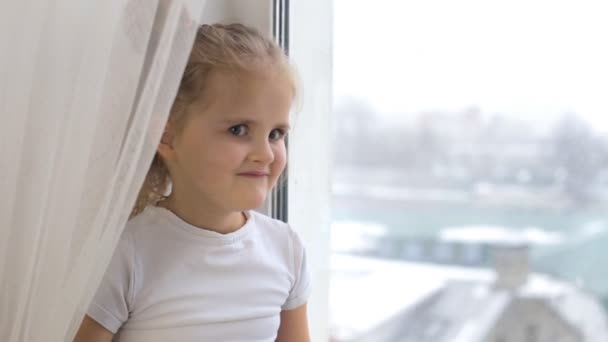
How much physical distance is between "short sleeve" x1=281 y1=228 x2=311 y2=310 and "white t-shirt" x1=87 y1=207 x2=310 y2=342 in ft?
0.05

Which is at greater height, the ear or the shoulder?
the ear

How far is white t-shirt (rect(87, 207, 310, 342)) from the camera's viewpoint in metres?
0.69

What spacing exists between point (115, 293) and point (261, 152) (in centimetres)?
19

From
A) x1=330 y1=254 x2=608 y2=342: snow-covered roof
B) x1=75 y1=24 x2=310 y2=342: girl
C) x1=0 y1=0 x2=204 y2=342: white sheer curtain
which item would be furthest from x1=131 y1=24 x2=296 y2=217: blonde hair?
x1=330 y1=254 x2=608 y2=342: snow-covered roof

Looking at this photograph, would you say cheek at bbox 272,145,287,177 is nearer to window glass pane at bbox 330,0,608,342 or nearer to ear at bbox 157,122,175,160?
ear at bbox 157,122,175,160

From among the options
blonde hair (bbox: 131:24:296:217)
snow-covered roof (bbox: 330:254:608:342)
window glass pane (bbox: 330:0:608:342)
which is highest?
blonde hair (bbox: 131:24:296:217)

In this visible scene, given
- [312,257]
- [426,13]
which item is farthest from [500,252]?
[312,257]

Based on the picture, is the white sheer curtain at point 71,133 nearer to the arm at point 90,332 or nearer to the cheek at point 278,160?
the arm at point 90,332

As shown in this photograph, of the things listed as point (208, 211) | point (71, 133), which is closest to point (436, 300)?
point (208, 211)

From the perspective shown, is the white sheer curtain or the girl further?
the girl

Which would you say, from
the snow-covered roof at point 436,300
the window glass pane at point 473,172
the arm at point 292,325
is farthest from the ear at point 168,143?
the snow-covered roof at point 436,300

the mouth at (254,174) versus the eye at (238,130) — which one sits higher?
the eye at (238,130)

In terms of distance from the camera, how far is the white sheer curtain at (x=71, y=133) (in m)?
0.58

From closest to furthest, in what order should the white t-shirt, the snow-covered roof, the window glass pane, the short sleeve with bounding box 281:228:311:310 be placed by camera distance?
the white t-shirt, the short sleeve with bounding box 281:228:311:310, the window glass pane, the snow-covered roof
